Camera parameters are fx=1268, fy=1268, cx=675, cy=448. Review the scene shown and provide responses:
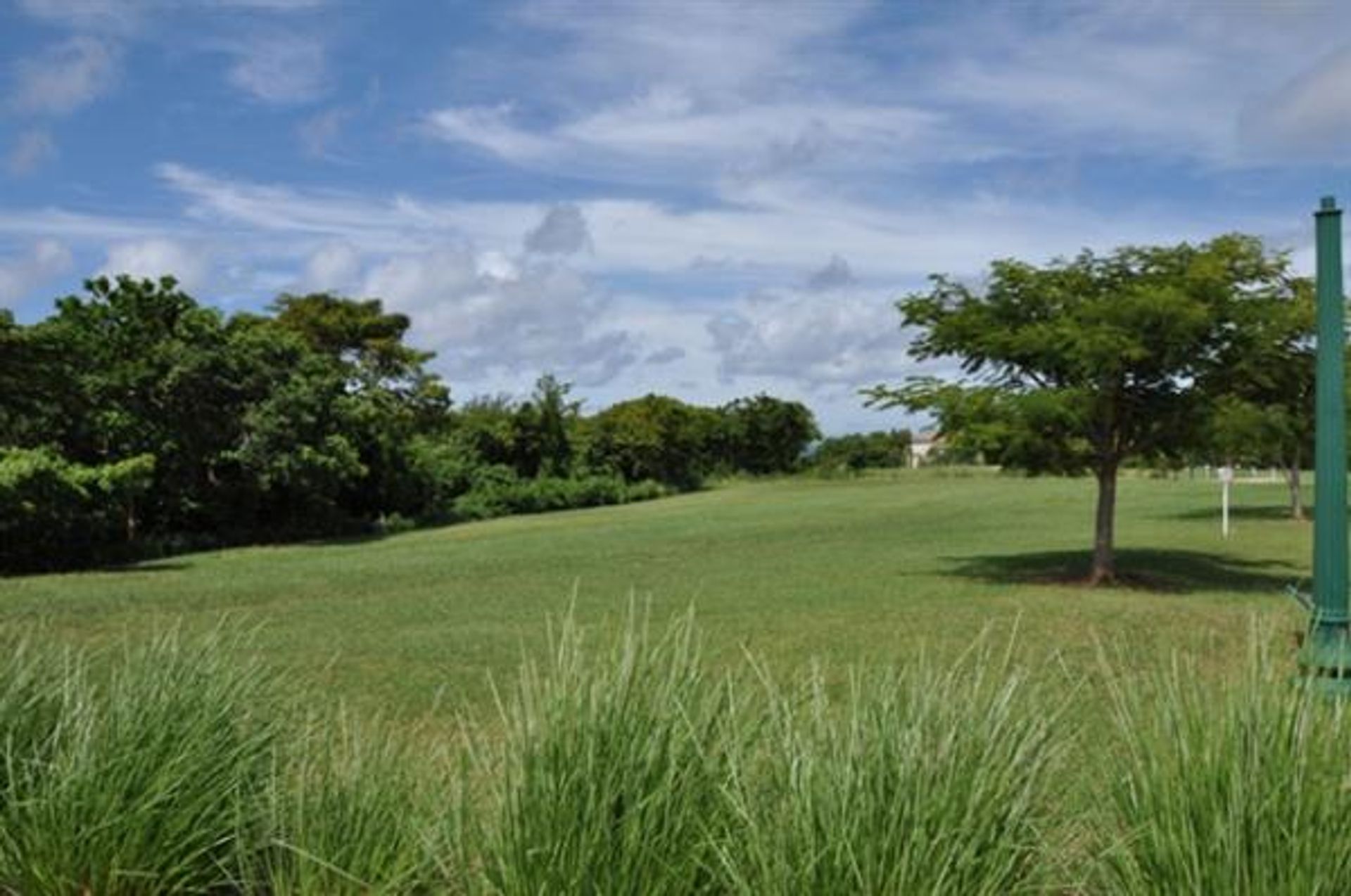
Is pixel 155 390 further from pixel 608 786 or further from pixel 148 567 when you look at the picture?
pixel 608 786

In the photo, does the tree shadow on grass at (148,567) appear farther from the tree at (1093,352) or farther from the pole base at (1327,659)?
the pole base at (1327,659)

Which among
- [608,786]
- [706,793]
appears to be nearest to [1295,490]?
[706,793]

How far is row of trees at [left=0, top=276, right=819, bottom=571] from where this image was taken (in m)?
25.9

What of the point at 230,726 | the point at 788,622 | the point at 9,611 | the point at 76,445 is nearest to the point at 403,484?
the point at 76,445

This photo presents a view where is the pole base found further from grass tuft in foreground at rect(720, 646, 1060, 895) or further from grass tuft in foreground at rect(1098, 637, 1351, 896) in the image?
grass tuft in foreground at rect(720, 646, 1060, 895)

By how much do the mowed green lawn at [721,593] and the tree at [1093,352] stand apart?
6.95ft

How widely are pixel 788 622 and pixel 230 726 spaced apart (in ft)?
36.1

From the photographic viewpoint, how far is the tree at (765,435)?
256 ft

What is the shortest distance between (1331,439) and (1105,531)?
14.6 metres

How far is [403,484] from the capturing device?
4269 cm

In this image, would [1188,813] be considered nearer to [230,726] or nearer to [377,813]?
[377,813]

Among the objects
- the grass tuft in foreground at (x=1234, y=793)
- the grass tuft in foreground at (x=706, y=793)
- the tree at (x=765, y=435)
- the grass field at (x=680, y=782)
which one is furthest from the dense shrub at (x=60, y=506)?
the tree at (x=765, y=435)

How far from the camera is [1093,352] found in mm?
17250

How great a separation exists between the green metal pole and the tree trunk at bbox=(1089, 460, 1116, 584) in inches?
549
